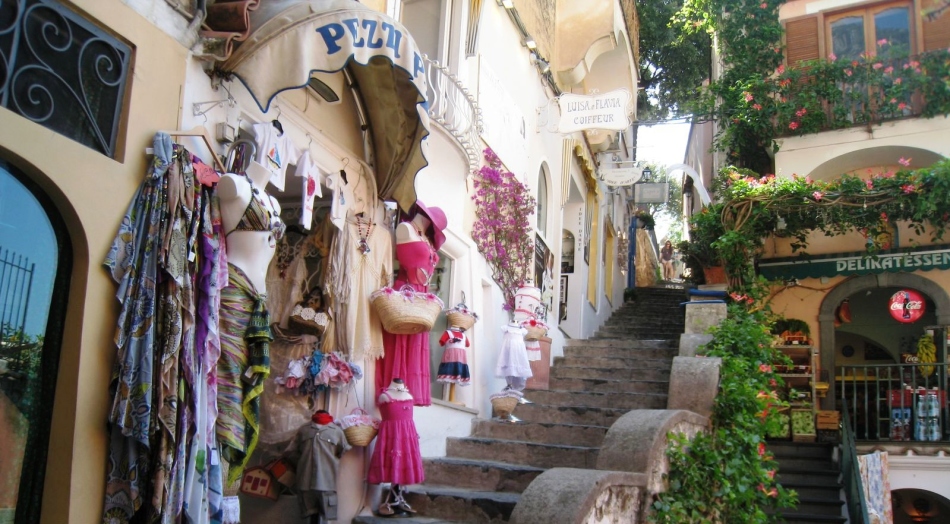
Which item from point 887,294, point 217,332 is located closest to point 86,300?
point 217,332

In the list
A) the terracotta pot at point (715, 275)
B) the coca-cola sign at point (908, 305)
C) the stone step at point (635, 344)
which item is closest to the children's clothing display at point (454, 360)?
the stone step at point (635, 344)

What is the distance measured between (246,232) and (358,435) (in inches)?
82.5

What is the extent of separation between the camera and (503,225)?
9891mm

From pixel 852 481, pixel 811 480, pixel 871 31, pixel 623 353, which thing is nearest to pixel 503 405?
pixel 623 353

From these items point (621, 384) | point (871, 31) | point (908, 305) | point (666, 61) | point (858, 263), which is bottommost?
point (621, 384)

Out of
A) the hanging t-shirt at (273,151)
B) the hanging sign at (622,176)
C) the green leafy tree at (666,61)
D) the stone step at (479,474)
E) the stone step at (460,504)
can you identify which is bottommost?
the stone step at (460,504)

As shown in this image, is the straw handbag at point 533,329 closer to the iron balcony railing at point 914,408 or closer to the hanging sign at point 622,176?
the iron balcony railing at point 914,408

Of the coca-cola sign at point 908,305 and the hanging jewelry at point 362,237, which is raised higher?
the coca-cola sign at point 908,305

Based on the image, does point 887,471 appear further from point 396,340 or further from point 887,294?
point 396,340

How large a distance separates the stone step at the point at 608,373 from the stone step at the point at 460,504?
11.3 feet

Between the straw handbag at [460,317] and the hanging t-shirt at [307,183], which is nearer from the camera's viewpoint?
the hanging t-shirt at [307,183]

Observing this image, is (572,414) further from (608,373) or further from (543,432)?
(608,373)

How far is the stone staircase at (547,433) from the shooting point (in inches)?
258

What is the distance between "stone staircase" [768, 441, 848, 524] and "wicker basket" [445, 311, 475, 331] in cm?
394
